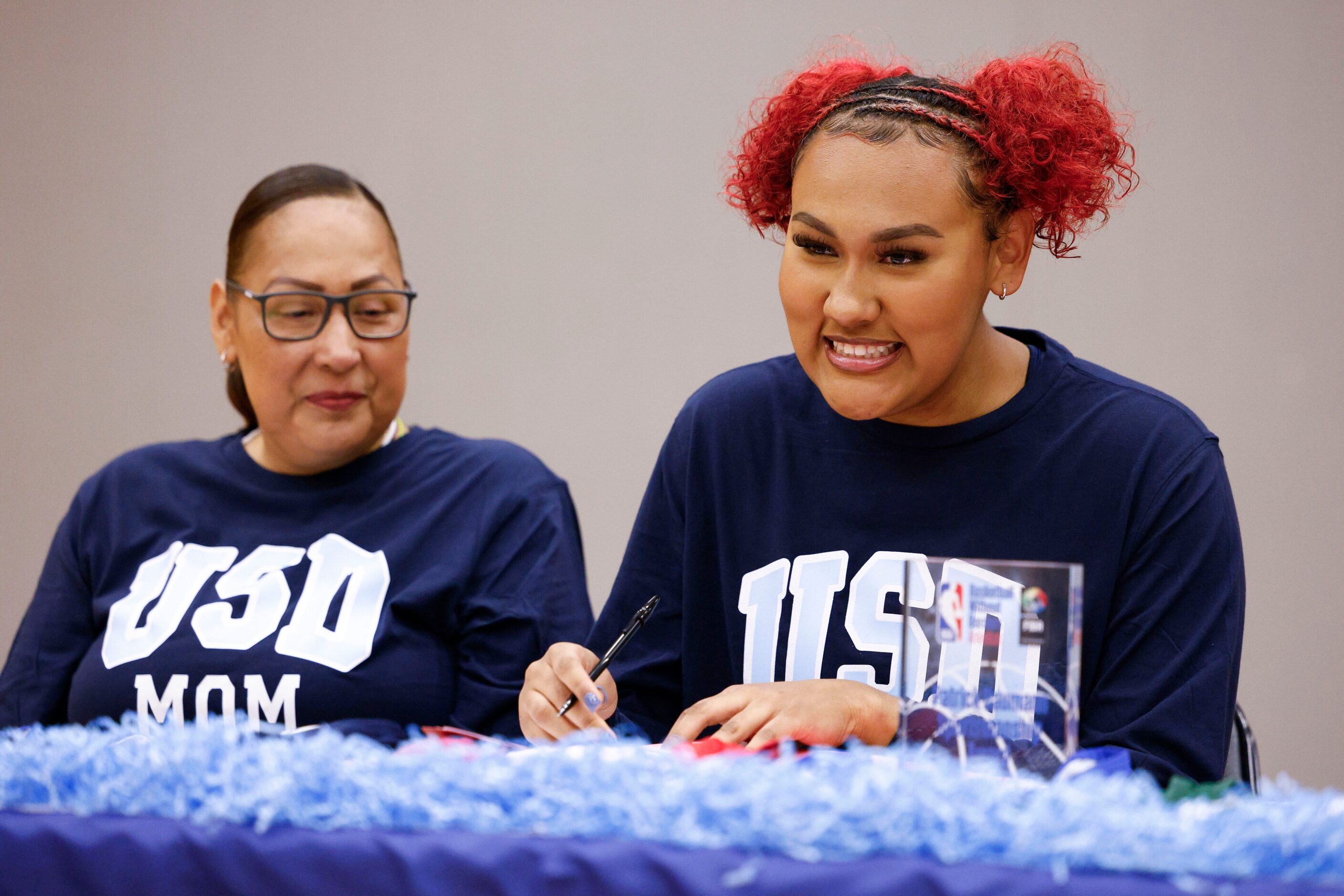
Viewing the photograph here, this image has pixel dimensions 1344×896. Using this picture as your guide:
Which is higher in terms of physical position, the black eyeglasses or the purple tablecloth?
the black eyeglasses

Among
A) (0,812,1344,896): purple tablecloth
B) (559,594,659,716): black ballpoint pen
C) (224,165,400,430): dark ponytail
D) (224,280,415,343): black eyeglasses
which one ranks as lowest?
(559,594,659,716): black ballpoint pen

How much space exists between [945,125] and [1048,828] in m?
0.75

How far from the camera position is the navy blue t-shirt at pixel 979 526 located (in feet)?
3.65

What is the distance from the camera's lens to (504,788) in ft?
2.26

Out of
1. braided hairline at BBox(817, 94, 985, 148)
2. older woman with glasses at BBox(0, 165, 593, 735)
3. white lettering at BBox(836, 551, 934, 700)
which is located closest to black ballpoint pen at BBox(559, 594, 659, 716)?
white lettering at BBox(836, 551, 934, 700)

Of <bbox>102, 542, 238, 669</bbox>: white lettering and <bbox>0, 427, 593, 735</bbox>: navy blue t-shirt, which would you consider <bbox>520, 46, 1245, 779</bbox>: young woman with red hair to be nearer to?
<bbox>0, 427, 593, 735</bbox>: navy blue t-shirt

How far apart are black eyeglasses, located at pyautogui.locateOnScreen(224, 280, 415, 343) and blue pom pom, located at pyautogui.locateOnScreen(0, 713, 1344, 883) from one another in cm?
93

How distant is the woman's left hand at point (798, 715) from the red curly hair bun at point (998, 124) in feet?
1.66

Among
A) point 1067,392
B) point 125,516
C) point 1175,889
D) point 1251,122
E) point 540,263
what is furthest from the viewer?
point 540,263

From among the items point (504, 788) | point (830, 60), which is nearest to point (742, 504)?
point (830, 60)

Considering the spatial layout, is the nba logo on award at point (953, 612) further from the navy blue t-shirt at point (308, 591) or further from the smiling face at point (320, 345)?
the smiling face at point (320, 345)

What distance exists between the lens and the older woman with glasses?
1.50m

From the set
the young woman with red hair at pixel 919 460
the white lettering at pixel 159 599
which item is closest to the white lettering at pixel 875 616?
the young woman with red hair at pixel 919 460

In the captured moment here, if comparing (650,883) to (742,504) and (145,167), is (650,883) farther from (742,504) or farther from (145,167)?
(145,167)
